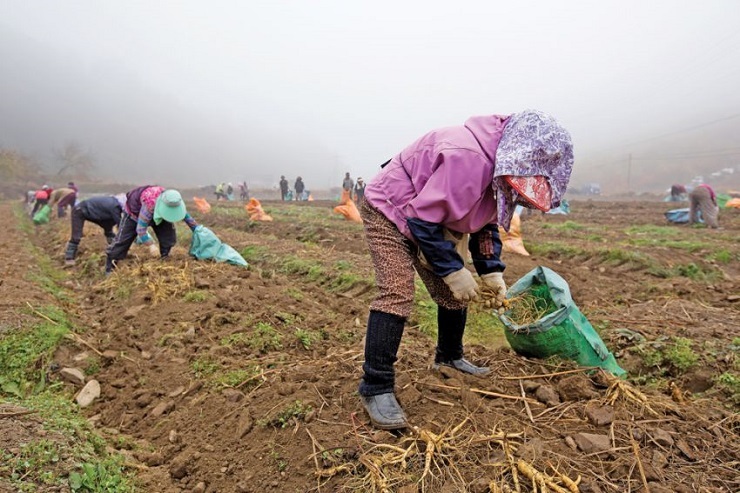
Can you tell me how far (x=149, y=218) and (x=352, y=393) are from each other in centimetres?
403

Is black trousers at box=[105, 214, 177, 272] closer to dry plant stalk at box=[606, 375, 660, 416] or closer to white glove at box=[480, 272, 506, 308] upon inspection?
white glove at box=[480, 272, 506, 308]

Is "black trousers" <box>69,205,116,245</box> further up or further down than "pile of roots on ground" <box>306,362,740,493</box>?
further up

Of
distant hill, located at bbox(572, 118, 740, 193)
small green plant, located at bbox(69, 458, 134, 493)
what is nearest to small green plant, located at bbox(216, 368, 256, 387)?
small green plant, located at bbox(69, 458, 134, 493)

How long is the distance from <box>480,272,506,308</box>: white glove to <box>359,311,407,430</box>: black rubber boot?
621 mm

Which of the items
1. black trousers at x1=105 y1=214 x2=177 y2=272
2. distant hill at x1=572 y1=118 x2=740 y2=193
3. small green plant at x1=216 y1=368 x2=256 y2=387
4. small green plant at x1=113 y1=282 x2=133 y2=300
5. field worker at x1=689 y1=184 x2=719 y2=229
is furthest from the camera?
distant hill at x1=572 y1=118 x2=740 y2=193

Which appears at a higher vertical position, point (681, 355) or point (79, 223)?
point (79, 223)

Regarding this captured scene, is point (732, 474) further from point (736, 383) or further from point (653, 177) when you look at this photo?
point (653, 177)

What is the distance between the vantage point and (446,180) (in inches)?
76.4

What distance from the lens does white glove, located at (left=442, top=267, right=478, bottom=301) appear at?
207 centimetres

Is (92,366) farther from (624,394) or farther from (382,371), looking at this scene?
(624,394)

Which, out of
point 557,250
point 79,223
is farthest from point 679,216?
point 79,223

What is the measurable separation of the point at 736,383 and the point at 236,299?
368 cm

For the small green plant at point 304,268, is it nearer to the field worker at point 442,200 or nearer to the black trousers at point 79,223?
the black trousers at point 79,223

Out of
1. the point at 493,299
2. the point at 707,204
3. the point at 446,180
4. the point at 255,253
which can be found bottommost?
the point at 707,204
